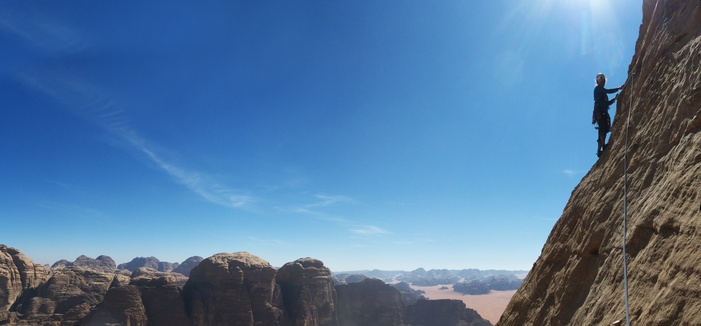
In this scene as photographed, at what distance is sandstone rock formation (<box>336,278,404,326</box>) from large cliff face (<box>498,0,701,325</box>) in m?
82.7

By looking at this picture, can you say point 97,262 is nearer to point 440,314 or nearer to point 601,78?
point 440,314

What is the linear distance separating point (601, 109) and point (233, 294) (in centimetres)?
6006

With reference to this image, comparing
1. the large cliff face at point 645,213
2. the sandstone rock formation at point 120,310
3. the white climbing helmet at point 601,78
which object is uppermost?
the white climbing helmet at point 601,78

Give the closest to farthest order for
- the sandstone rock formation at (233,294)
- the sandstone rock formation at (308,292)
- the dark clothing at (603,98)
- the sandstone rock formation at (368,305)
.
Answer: the dark clothing at (603,98)
the sandstone rock formation at (233,294)
the sandstone rock formation at (308,292)
the sandstone rock formation at (368,305)

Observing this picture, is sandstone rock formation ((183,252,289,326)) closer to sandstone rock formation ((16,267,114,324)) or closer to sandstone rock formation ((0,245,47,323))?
sandstone rock formation ((16,267,114,324))

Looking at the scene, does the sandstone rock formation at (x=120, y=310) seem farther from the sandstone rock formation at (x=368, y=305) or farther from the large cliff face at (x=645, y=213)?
the large cliff face at (x=645, y=213)

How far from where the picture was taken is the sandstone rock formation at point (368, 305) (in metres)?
87.5

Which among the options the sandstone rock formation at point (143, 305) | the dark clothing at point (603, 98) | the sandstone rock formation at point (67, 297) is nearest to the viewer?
the dark clothing at point (603, 98)

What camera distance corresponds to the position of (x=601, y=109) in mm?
9891

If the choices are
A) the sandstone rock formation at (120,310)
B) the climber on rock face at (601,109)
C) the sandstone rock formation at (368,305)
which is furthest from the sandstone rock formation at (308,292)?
the climber on rock face at (601,109)

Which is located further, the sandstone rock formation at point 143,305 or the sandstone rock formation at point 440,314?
the sandstone rock formation at point 440,314

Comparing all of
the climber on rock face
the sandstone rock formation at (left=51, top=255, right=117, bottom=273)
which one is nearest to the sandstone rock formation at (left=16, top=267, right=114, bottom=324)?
the climber on rock face

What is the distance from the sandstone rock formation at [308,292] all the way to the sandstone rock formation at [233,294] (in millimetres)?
3008

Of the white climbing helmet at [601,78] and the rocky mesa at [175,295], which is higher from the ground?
the white climbing helmet at [601,78]
